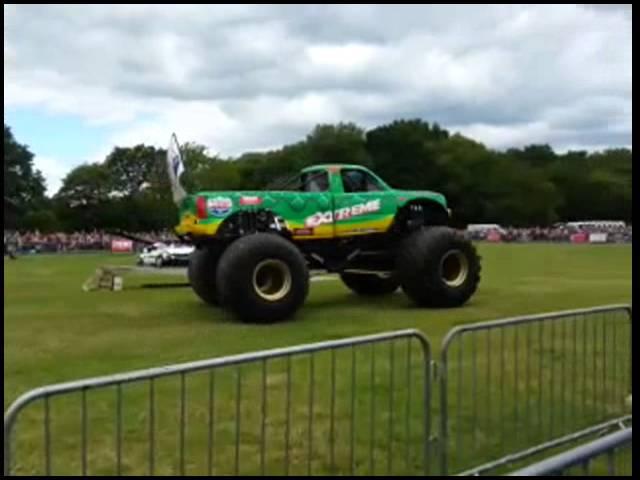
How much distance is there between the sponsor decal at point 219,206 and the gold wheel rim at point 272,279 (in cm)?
111

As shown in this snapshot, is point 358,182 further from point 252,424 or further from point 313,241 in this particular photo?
point 252,424

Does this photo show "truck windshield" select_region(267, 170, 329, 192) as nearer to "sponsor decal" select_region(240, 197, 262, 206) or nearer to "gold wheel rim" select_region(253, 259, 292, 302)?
"sponsor decal" select_region(240, 197, 262, 206)

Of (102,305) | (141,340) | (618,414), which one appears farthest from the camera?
(102,305)

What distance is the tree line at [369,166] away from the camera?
90938mm

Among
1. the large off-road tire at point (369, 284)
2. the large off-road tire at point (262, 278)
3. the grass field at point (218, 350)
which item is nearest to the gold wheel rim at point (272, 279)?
the large off-road tire at point (262, 278)

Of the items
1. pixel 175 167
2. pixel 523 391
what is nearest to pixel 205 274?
pixel 175 167

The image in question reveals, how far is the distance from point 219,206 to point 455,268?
4339mm

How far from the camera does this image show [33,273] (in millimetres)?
25844

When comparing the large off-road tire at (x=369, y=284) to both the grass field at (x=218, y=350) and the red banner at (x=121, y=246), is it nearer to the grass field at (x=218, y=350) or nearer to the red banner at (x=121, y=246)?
the grass field at (x=218, y=350)

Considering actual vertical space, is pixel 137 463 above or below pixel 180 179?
below

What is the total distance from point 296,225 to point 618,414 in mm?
7341

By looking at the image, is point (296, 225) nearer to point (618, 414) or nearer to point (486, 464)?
point (618, 414)

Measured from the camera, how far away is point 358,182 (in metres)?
13.9

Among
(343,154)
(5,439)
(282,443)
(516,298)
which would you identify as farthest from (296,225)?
(343,154)
